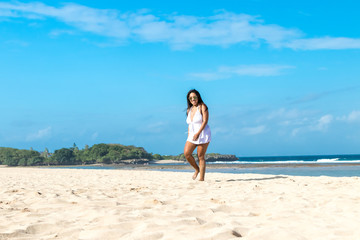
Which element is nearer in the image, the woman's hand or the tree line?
the woman's hand

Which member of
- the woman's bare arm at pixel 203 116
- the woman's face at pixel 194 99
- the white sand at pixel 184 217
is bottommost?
the white sand at pixel 184 217

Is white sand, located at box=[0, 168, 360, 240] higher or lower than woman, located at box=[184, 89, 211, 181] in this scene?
lower

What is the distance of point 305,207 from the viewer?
4.32 m

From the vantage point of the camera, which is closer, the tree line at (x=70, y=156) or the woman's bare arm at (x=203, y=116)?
the woman's bare arm at (x=203, y=116)

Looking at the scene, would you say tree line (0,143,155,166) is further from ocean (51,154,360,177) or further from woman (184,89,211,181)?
woman (184,89,211,181)

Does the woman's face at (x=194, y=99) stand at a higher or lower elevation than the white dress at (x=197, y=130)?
higher

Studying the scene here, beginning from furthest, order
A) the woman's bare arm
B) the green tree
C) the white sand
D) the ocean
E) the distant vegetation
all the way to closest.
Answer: the green tree → the distant vegetation → the ocean → the woman's bare arm → the white sand

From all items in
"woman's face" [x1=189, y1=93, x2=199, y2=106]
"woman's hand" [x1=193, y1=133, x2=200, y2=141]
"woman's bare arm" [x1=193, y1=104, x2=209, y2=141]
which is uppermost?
"woman's face" [x1=189, y1=93, x2=199, y2=106]

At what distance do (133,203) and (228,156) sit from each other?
92.1 meters

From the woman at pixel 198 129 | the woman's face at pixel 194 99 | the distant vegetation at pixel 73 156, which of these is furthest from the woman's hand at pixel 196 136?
the distant vegetation at pixel 73 156

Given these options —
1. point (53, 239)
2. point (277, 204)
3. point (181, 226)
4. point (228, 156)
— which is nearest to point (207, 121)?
point (277, 204)

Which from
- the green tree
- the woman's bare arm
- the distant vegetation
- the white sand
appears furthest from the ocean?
the green tree

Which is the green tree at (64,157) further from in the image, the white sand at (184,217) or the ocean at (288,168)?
the white sand at (184,217)

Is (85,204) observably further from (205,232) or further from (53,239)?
(205,232)
